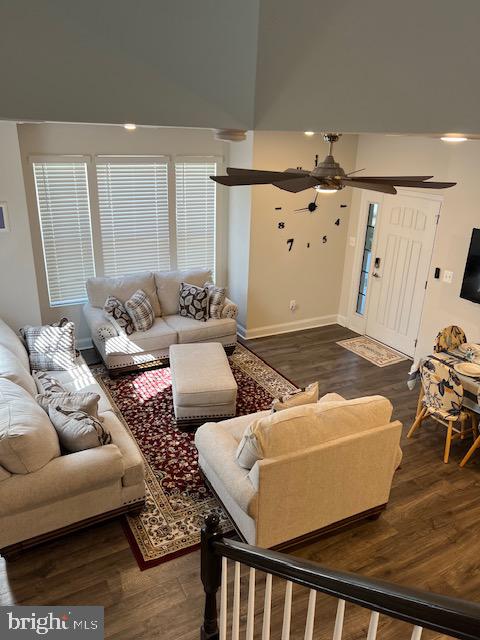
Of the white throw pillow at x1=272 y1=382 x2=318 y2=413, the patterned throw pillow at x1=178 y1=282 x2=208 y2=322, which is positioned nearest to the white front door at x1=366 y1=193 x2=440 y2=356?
the patterned throw pillow at x1=178 y1=282 x2=208 y2=322

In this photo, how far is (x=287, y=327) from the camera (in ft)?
21.8

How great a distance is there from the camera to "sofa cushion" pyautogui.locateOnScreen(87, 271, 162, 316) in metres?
5.50

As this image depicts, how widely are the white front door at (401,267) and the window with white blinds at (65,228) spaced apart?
11.8ft

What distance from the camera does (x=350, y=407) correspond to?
306cm

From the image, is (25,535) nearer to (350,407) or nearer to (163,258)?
(350,407)

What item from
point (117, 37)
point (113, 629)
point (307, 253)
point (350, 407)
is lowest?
point (113, 629)

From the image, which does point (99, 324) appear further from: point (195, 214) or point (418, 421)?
point (418, 421)

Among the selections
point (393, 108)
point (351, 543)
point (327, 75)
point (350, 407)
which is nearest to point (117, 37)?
point (327, 75)

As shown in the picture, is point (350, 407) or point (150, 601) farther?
point (350, 407)

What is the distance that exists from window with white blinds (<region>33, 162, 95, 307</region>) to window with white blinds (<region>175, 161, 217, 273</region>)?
3.77 ft

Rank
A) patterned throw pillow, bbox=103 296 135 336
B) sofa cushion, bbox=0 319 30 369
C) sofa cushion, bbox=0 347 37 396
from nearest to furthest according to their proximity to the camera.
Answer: sofa cushion, bbox=0 347 37 396
sofa cushion, bbox=0 319 30 369
patterned throw pillow, bbox=103 296 135 336

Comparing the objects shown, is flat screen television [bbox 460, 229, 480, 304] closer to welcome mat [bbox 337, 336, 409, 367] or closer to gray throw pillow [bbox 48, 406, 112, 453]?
welcome mat [bbox 337, 336, 409, 367]

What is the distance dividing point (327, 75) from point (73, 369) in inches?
165

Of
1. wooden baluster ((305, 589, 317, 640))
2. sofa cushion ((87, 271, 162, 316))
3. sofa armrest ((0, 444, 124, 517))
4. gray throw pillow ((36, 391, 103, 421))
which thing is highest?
wooden baluster ((305, 589, 317, 640))
